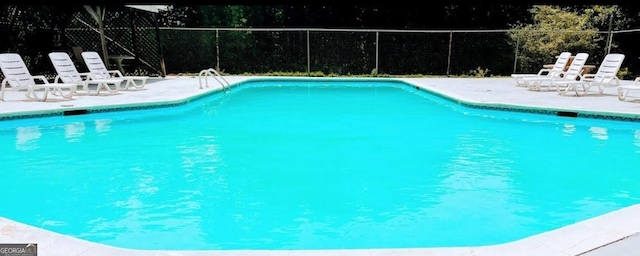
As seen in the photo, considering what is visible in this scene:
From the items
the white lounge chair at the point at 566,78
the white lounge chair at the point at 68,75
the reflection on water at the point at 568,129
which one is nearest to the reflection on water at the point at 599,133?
the reflection on water at the point at 568,129

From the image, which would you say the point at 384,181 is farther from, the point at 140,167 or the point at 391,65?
the point at 391,65

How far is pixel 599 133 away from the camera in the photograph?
6.93m

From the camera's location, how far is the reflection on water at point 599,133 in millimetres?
Result: 6680

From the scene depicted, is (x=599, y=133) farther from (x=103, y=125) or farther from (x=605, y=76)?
(x=103, y=125)

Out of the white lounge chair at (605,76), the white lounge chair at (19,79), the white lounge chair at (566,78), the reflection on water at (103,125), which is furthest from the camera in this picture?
the white lounge chair at (566,78)

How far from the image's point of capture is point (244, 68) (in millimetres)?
17141

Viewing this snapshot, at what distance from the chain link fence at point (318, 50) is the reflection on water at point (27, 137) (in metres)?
8.33

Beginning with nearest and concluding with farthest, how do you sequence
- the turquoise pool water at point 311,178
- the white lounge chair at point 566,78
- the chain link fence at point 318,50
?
1. the turquoise pool water at point 311,178
2. the white lounge chair at point 566,78
3. the chain link fence at point 318,50

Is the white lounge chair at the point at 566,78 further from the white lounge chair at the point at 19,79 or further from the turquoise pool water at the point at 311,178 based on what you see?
the white lounge chair at the point at 19,79

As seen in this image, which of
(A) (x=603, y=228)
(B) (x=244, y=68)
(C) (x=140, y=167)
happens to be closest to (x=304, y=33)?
(B) (x=244, y=68)

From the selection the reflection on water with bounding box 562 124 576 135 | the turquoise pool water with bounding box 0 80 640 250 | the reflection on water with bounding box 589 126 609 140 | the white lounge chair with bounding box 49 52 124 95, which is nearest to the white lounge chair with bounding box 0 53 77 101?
the white lounge chair with bounding box 49 52 124 95

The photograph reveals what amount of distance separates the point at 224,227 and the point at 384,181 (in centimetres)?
171

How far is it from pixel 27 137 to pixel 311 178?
427cm

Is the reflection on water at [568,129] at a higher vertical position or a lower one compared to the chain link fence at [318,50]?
lower
